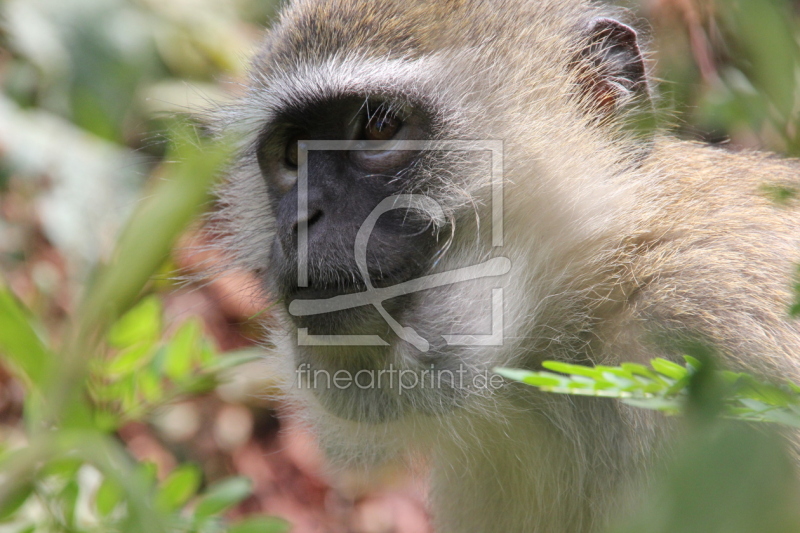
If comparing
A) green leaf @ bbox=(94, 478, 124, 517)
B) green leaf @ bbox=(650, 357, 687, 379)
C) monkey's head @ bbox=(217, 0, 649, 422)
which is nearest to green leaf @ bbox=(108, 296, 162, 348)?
monkey's head @ bbox=(217, 0, 649, 422)

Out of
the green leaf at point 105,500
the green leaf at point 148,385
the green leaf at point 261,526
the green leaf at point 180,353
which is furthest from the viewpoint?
the green leaf at point 180,353

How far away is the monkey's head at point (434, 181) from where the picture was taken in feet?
6.56

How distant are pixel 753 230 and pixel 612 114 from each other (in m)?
0.56

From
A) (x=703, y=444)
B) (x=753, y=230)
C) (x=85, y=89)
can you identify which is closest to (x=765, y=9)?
(x=703, y=444)

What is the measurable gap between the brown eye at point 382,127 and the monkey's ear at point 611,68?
61 cm

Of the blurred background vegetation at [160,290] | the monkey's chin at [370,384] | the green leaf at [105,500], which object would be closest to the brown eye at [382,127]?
the blurred background vegetation at [160,290]

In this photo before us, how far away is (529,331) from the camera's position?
204cm

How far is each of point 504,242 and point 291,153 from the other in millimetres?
778

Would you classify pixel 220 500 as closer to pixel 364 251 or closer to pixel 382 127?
pixel 364 251

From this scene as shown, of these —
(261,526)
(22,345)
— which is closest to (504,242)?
(261,526)

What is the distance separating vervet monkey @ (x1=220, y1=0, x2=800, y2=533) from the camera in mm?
1959

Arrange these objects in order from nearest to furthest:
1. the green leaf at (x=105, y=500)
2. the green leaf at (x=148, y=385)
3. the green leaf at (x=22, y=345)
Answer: the green leaf at (x=22, y=345) < the green leaf at (x=105, y=500) < the green leaf at (x=148, y=385)

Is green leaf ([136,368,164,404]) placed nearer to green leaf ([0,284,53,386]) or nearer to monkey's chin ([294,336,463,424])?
monkey's chin ([294,336,463,424])

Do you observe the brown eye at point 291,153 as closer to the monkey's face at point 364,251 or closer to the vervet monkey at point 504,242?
the vervet monkey at point 504,242
